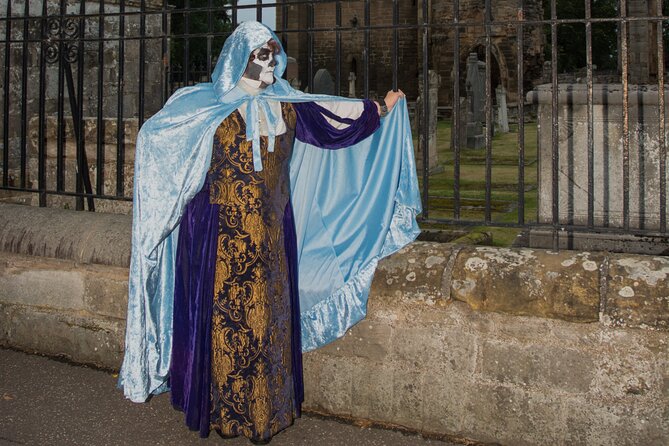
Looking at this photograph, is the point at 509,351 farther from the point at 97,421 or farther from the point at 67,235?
the point at 67,235

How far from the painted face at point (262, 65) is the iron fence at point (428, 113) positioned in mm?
399

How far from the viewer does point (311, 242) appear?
158 inches

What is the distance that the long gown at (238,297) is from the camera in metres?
3.66

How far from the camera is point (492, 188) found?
36.6 ft

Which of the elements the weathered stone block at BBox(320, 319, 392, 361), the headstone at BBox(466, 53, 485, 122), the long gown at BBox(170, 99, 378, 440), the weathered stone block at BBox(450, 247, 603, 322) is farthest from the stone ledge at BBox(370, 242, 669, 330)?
the headstone at BBox(466, 53, 485, 122)

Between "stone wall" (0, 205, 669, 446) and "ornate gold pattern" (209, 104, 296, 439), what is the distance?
1.47ft

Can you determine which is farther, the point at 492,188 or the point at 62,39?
the point at 492,188

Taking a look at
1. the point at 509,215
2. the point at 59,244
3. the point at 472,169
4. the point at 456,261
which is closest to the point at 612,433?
the point at 456,261

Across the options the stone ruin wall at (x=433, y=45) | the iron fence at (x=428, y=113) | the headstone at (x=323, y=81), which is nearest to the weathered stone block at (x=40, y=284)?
the iron fence at (x=428, y=113)

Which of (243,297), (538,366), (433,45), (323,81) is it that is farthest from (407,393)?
(433,45)

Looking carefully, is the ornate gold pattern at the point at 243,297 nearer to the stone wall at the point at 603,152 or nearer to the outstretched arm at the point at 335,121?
the outstretched arm at the point at 335,121

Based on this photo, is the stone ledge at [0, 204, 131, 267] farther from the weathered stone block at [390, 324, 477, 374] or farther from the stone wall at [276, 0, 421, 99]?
the stone wall at [276, 0, 421, 99]

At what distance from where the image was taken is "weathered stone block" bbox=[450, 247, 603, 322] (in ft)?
11.3

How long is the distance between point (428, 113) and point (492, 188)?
22.1 feet
